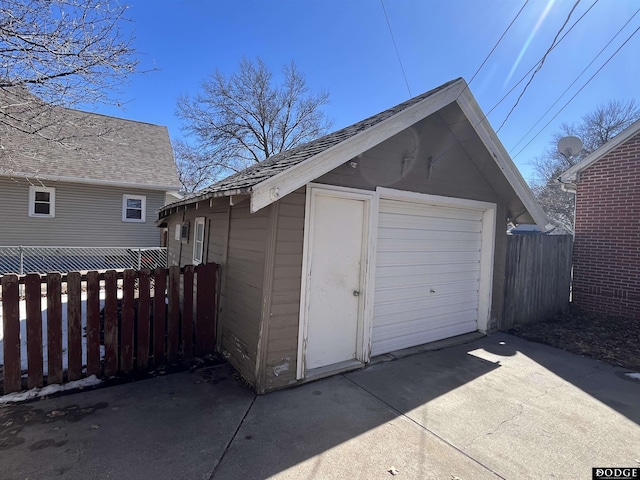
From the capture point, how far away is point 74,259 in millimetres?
11656

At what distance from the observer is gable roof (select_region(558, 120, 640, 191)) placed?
23.1 feet

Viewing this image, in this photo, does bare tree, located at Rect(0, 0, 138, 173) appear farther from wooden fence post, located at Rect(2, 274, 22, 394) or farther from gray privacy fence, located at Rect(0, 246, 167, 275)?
gray privacy fence, located at Rect(0, 246, 167, 275)

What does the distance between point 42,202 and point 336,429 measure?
46.8 feet

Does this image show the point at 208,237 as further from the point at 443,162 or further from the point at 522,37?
the point at 522,37

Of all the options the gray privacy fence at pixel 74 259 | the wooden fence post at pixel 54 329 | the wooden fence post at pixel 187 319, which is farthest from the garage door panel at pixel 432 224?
the gray privacy fence at pixel 74 259

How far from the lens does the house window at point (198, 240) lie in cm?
622

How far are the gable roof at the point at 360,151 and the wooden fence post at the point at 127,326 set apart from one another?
4.62ft

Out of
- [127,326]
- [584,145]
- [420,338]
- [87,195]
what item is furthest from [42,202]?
[584,145]

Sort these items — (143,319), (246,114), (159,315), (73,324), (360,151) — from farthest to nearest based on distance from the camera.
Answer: (246,114) < (159,315) < (143,319) < (360,151) < (73,324)

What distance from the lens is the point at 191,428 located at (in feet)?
9.65

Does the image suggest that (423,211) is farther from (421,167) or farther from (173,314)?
(173,314)

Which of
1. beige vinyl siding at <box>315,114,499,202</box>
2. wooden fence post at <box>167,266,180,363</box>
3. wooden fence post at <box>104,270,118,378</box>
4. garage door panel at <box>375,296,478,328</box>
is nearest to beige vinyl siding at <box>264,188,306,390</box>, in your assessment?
beige vinyl siding at <box>315,114,499,202</box>

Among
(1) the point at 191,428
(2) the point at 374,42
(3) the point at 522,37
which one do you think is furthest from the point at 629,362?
(2) the point at 374,42

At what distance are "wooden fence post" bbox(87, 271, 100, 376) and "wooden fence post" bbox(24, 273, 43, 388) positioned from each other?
0.42m
